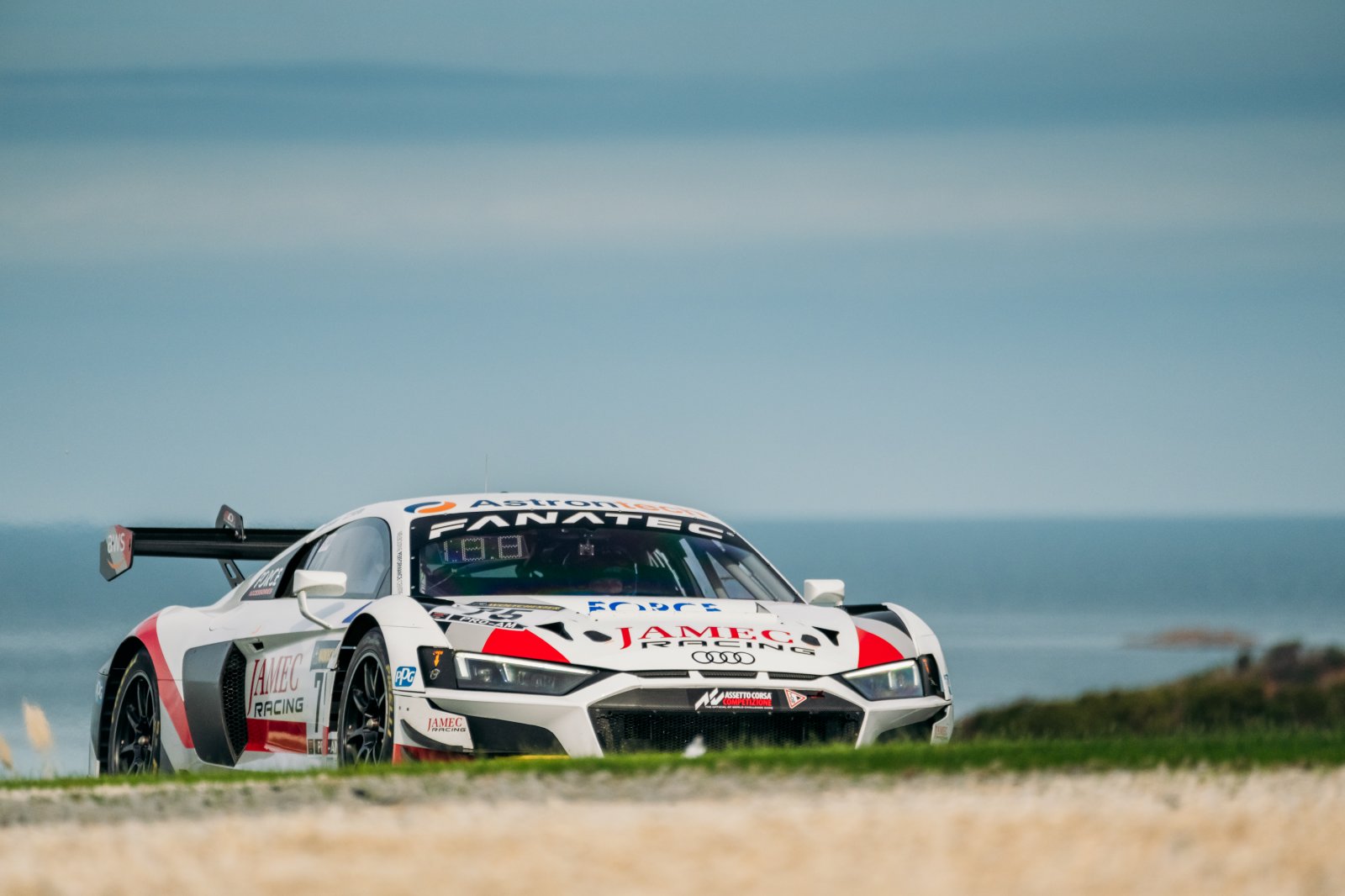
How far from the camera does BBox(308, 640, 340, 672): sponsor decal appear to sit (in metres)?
9.00

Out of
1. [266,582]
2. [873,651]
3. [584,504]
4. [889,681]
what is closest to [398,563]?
[584,504]

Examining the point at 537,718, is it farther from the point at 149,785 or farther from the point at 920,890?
the point at 920,890

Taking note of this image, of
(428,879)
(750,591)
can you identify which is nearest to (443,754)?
(750,591)

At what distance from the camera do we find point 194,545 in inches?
500

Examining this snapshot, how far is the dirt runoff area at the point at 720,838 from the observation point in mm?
5031

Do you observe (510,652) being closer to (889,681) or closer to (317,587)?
(317,587)

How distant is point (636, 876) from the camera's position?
5066mm

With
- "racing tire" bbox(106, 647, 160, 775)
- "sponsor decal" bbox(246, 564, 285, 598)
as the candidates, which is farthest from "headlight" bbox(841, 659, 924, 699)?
"racing tire" bbox(106, 647, 160, 775)

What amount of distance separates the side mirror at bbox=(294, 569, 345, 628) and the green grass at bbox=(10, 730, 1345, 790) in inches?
42.2

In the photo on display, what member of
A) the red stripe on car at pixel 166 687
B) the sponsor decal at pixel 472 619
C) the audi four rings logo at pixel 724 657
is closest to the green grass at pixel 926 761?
the audi four rings logo at pixel 724 657

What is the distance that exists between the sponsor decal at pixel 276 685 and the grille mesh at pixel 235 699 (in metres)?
0.09

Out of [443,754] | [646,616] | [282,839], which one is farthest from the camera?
[646,616]

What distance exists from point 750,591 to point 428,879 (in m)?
5.10

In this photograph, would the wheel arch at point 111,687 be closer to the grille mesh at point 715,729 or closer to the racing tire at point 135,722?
the racing tire at point 135,722
